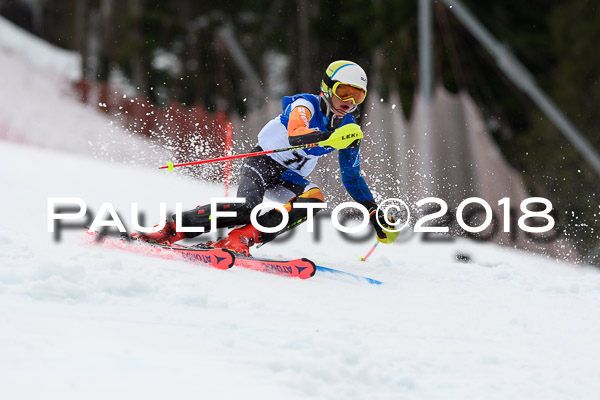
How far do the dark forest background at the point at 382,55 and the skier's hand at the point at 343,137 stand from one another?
8587 millimetres

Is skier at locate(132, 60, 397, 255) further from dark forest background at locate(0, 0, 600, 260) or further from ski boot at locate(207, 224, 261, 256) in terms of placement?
dark forest background at locate(0, 0, 600, 260)

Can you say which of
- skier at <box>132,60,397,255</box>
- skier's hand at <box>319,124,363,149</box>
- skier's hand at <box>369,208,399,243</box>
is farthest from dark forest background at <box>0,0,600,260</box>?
skier's hand at <box>319,124,363,149</box>

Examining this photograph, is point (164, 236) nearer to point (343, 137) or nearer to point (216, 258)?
point (216, 258)

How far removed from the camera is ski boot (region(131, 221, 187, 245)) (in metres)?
4.99

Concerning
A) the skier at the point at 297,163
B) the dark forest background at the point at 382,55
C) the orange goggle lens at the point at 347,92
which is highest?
the dark forest background at the point at 382,55

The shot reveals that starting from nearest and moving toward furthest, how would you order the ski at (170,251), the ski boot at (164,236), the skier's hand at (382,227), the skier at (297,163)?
the ski at (170,251), the skier at (297,163), the ski boot at (164,236), the skier's hand at (382,227)

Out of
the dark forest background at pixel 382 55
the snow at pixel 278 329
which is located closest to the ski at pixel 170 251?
the snow at pixel 278 329

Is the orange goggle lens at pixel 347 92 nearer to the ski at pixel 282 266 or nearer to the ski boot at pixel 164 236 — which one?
the ski at pixel 282 266

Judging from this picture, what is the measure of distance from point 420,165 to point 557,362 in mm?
6842

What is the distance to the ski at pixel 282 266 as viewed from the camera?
4461mm

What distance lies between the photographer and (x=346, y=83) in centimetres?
462

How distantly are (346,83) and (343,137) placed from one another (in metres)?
0.39

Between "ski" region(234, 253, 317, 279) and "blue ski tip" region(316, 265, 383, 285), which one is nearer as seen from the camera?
"ski" region(234, 253, 317, 279)

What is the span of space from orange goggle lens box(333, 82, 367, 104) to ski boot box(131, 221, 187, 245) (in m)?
1.41
